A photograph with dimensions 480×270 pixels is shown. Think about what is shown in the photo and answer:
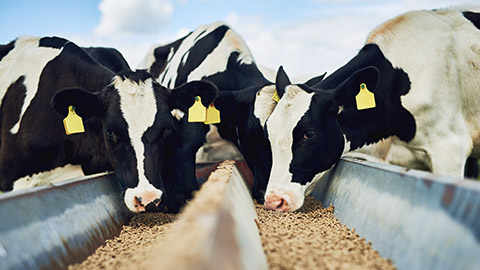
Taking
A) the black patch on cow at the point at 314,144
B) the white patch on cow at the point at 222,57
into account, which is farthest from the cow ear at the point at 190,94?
the white patch on cow at the point at 222,57

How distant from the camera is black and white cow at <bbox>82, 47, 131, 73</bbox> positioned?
14.7 ft

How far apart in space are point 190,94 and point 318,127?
1.14m

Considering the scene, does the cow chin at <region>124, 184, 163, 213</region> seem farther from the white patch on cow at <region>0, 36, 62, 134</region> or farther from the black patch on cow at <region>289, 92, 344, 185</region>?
the white patch on cow at <region>0, 36, 62, 134</region>

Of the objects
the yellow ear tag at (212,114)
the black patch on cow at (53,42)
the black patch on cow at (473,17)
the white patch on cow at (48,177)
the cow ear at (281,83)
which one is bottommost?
the white patch on cow at (48,177)

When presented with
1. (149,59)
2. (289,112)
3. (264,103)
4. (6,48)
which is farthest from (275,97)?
(149,59)

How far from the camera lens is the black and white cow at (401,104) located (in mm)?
3377

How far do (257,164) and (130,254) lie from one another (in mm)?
2170

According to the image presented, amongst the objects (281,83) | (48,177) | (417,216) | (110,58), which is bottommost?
(48,177)

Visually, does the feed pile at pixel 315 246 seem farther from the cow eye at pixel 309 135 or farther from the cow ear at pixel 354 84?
the cow ear at pixel 354 84

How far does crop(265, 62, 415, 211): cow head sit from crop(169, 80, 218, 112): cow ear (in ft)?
2.13

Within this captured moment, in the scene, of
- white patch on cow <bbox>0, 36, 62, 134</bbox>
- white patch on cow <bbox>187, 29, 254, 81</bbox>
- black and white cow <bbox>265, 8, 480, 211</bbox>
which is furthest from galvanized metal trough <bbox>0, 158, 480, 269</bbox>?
white patch on cow <bbox>187, 29, 254, 81</bbox>

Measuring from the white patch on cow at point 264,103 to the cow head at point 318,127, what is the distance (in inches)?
9.5

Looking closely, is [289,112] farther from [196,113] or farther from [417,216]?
[417,216]

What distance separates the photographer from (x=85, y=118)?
11.0 feet
